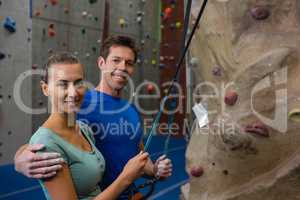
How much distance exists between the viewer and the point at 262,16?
238 centimetres

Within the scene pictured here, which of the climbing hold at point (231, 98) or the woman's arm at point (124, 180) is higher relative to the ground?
the climbing hold at point (231, 98)

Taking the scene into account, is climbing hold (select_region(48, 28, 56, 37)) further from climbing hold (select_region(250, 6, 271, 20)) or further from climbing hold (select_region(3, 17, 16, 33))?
climbing hold (select_region(250, 6, 271, 20))

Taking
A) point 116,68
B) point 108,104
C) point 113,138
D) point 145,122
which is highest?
point 116,68

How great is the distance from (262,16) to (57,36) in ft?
14.2

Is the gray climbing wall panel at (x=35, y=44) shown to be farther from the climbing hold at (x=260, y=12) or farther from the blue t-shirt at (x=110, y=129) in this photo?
the blue t-shirt at (x=110, y=129)

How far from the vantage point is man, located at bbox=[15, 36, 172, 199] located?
4.83ft

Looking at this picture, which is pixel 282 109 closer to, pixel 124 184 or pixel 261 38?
pixel 261 38

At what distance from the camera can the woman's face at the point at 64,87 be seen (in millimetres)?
1158

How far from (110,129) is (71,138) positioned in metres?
0.31

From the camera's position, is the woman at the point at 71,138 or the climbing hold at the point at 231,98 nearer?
the woman at the point at 71,138

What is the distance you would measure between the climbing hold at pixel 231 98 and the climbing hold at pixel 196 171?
0.60 metres

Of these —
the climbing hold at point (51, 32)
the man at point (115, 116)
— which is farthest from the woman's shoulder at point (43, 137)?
the climbing hold at point (51, 32)

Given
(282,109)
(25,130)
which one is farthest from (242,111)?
(25,130)

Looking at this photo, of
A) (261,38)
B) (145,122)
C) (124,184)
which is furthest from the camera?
(145,122)
